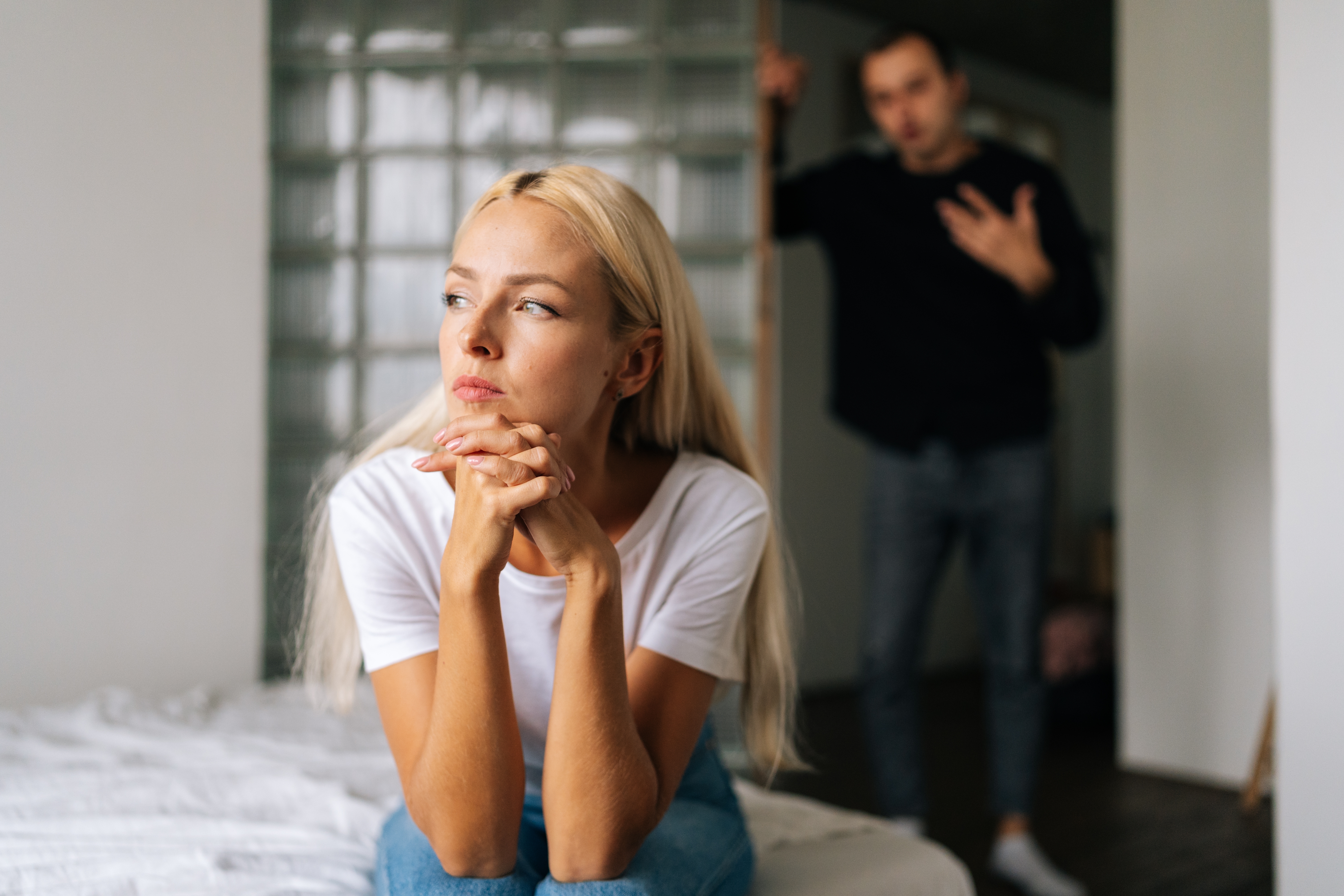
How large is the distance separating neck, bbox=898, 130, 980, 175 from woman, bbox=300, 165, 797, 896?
1.25 m

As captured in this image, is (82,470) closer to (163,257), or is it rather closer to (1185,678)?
(163,257)

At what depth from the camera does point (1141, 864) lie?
2.20 metres

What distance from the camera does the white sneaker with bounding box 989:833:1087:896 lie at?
1.96m

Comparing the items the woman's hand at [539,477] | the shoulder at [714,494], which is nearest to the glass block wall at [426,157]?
the shoulder at [714,494]

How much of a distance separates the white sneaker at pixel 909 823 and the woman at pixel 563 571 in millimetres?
1039

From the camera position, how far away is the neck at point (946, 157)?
7.30ft

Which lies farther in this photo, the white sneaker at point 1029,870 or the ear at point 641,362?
the white sneaker at point 1029,870

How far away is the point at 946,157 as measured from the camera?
88.2 inches

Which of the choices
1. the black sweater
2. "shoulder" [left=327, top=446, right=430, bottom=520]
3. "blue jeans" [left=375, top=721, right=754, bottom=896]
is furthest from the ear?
the black sweater

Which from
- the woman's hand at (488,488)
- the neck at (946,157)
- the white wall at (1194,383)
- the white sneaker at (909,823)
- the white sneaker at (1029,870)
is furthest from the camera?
the white wall at (1194,383)

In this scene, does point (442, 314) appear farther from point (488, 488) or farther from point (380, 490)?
point (488, 488)

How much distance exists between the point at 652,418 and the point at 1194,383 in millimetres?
2186

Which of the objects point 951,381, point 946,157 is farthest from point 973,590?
point 946,157

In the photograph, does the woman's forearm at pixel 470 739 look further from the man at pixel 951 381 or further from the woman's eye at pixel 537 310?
the man at pixel 951 381
